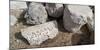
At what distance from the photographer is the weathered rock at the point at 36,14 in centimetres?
175

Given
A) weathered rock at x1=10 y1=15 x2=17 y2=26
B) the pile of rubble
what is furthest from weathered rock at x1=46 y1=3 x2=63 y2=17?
weathered rock at x1=10 y1=15 x2=17 y2=26

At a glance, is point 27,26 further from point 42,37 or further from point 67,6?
point 67,6

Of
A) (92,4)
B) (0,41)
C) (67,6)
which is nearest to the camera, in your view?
(0,41)

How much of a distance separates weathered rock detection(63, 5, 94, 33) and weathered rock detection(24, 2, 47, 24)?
0.88ft

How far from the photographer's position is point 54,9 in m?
1.86

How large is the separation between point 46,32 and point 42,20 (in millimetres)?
146

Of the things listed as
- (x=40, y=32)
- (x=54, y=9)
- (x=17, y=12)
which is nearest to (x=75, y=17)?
(x=54, y=9)

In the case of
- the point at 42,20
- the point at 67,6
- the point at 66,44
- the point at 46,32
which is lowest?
the point at 66,44

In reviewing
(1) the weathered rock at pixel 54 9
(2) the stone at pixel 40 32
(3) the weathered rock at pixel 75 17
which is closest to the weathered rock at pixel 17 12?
(2) the stone at pixel 40 32

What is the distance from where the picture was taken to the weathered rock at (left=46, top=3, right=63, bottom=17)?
183cm

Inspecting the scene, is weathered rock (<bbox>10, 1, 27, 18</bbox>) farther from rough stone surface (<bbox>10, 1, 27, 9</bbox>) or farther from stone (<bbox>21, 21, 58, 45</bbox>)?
stone (<bbox>21, 21, 58, 45</bbox>)

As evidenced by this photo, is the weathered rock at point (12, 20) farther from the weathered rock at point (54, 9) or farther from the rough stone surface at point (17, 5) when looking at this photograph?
the weathered rock at point (54, 9)
